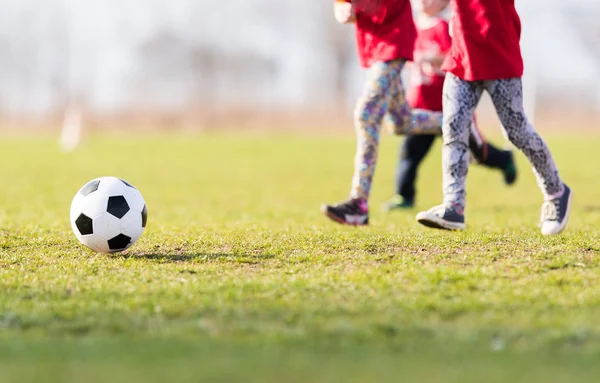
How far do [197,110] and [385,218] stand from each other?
45.8 m

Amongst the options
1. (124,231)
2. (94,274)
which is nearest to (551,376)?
(94,274)

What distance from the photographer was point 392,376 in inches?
95.3

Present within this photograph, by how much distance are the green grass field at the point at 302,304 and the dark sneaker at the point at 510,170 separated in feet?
4.36

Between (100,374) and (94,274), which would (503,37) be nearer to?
(94,274)

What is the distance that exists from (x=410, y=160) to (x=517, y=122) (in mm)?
3056

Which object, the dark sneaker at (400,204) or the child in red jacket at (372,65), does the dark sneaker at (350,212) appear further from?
the dark sneaker at (400,204)

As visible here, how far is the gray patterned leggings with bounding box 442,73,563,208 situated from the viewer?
4.95 m

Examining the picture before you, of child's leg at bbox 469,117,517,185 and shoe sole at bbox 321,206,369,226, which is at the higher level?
child's leg at bbox 469,117,517,185

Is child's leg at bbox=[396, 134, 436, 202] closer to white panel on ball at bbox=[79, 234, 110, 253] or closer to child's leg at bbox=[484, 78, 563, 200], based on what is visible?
child's leg at bbox=[484, 78, 563, 200]

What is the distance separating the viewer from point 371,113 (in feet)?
19.3

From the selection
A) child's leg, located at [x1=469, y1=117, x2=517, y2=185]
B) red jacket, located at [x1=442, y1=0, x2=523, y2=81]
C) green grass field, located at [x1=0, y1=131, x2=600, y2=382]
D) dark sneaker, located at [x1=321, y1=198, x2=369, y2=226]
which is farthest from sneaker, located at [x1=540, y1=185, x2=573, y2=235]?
child's leg, located at [x1=469, y1=117, x2=517, y2=185]

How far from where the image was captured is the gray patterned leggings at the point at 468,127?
16.2 ft

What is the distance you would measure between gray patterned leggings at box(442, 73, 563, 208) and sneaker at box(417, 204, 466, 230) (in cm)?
6

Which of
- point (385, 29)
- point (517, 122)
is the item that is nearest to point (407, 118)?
point (385, 29)
